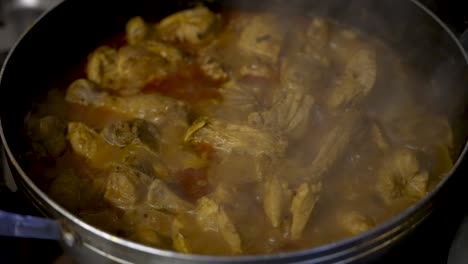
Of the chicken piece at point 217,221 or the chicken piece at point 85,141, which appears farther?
the chicken piece at point 85,141

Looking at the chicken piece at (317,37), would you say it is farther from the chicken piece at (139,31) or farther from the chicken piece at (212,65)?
the chicken piece at (139,31)

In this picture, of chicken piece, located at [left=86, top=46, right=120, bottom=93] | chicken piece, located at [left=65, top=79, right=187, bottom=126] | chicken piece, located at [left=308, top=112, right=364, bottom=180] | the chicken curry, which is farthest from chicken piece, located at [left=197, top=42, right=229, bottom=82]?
chicken piece, located at [left=308, top=112, right=364, bottom=180]

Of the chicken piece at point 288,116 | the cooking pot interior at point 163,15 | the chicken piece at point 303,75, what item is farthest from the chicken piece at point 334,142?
the cooking pot interior at point 163,15

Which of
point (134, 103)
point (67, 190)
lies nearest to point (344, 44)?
point (134, 103)

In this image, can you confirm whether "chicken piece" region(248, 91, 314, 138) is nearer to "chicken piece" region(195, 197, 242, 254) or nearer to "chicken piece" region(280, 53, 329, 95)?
"chicken piece" region(280, 53, 329, 95)

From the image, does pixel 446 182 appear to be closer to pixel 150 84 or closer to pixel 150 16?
pixel 150 84

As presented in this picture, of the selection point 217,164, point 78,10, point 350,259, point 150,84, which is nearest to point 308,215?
point 350,259
